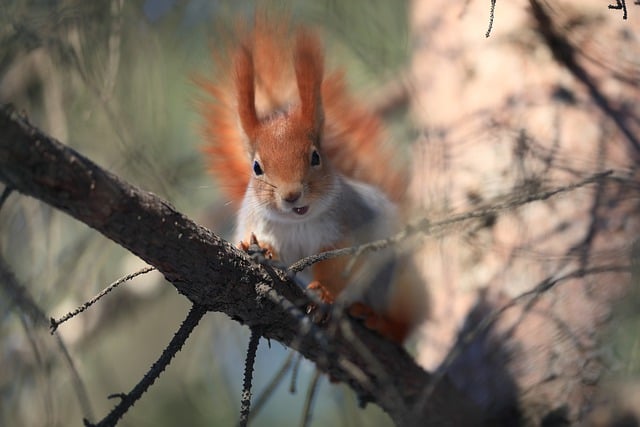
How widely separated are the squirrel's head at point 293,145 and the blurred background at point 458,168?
0.37 ft

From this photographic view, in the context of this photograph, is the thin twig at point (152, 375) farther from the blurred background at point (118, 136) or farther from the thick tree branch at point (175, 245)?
the blurred background at point (118, 136)

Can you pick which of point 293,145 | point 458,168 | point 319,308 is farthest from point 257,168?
point 458,168

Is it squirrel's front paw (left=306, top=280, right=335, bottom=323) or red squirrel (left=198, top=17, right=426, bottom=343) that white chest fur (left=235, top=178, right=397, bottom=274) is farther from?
squirrel's front paw (left=306, top=280, right=335, bottom=323)

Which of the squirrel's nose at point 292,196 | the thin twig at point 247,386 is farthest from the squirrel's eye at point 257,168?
the thin twig at point 247,386

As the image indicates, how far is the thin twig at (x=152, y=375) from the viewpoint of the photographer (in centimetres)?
88

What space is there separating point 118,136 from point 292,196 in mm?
315

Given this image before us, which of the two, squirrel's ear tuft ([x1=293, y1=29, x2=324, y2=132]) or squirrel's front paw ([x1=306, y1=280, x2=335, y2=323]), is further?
squirrel's ear tuft ([x1=293, y1=29, x2=324, y2=132])

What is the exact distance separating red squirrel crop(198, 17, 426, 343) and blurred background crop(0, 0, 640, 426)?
0.07m

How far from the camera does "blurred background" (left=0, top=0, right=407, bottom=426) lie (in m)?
1.40

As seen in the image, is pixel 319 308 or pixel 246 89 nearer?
pixel 319 308

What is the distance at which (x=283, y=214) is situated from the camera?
135cm

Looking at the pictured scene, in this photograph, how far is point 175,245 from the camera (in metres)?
0.88

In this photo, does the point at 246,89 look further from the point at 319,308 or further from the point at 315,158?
the point at 319,308

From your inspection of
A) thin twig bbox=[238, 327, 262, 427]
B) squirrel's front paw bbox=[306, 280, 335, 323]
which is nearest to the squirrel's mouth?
squirrel's front paw bbox=[306, 280, 335, 323]
